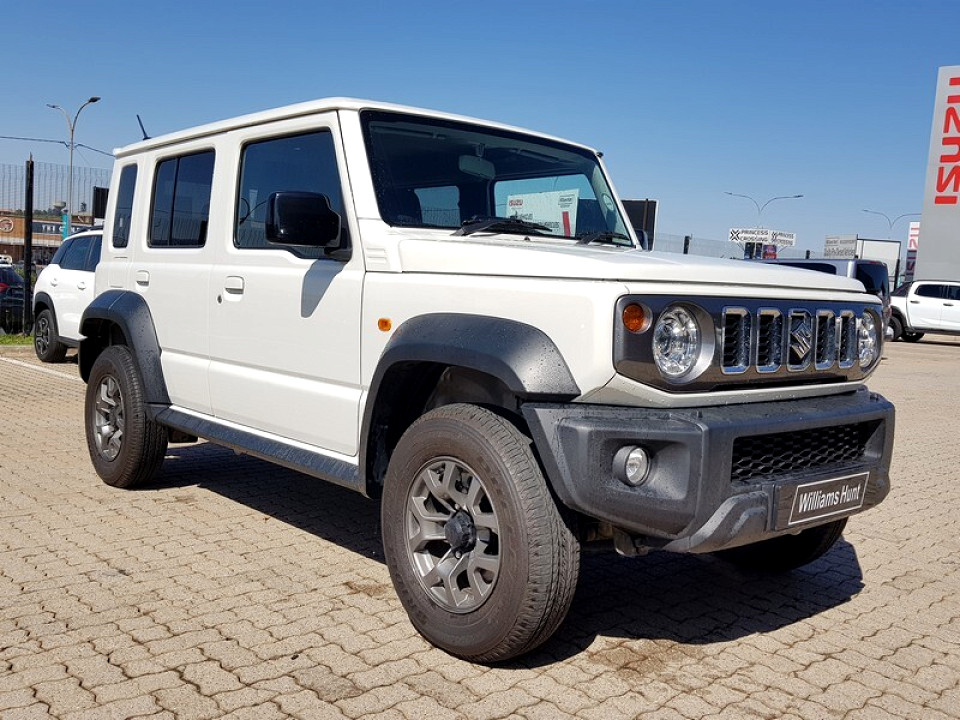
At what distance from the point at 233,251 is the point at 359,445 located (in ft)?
4.71

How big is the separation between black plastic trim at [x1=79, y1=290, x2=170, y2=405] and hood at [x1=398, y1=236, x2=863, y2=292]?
2182mm

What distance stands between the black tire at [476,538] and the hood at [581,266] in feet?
1.73

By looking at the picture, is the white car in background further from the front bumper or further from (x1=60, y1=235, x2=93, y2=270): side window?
the front bumper

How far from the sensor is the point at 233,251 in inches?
189

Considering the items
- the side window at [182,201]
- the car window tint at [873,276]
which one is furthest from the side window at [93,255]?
the car window tint at [873,276]

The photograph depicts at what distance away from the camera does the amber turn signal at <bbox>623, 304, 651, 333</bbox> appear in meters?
3.12

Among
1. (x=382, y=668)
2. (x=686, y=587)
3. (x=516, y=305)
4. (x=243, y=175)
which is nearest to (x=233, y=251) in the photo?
(x=243, y=175)

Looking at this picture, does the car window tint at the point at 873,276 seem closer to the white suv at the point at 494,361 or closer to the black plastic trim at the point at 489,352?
the white suv at the point at 494,361

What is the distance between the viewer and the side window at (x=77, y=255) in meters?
12.5

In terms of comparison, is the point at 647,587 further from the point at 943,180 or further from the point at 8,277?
the point at 943,180

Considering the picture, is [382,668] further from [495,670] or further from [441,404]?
[441,404]

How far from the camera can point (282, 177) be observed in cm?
457

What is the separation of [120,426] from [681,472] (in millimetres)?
3831

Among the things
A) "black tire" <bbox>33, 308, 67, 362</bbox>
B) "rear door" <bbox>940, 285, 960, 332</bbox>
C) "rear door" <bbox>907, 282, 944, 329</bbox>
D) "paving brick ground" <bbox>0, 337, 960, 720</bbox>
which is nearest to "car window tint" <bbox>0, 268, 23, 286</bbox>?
"black tire" <bbox>33, 308, 67, 362</bbox>
